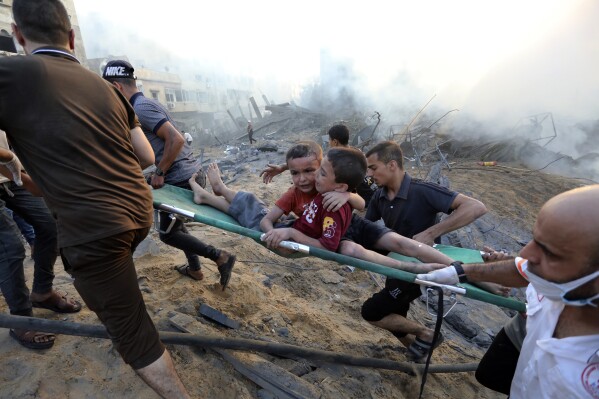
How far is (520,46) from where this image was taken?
16.3 meters

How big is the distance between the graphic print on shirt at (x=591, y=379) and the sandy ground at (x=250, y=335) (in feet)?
4.94

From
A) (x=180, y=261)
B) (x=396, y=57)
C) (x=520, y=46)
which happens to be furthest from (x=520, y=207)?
(x=396, y=57)

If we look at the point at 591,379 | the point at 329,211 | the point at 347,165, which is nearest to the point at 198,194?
the point at 329,211

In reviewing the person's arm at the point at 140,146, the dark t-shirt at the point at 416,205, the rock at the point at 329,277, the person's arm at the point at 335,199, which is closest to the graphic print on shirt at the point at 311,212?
the person's arm at the point at 335,199

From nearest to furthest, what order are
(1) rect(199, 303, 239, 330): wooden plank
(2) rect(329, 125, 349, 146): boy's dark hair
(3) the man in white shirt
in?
(3) the man in white shirt < (1) rect(199, 303, 239, 330): wooden plank < (2) rect(329, 125, 349, 146): boy's dark hair

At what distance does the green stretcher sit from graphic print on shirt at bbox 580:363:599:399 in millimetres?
581

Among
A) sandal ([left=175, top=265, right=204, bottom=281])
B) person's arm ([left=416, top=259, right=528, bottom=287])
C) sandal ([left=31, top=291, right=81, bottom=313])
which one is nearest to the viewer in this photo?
person's arm ([left=416, top=259, right=528, bottom=287])

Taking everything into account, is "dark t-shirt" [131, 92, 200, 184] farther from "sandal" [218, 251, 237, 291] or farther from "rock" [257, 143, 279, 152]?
"rock" [257, 143, 279, 152]

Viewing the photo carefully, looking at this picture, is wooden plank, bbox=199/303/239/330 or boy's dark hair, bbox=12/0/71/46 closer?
boy's dark hair, bbox=12/0/71/46

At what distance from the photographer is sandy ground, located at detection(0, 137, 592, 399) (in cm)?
211

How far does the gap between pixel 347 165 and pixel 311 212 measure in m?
0.43

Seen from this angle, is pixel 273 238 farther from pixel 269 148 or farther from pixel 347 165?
pixel 269 148

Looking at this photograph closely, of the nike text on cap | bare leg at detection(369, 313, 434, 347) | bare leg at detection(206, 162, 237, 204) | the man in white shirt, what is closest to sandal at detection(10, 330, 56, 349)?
bare leg at detection(206, 162, 237, 204)

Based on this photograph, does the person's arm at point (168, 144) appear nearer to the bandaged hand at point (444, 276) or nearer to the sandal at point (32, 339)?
the sandal at point (32, 339)
